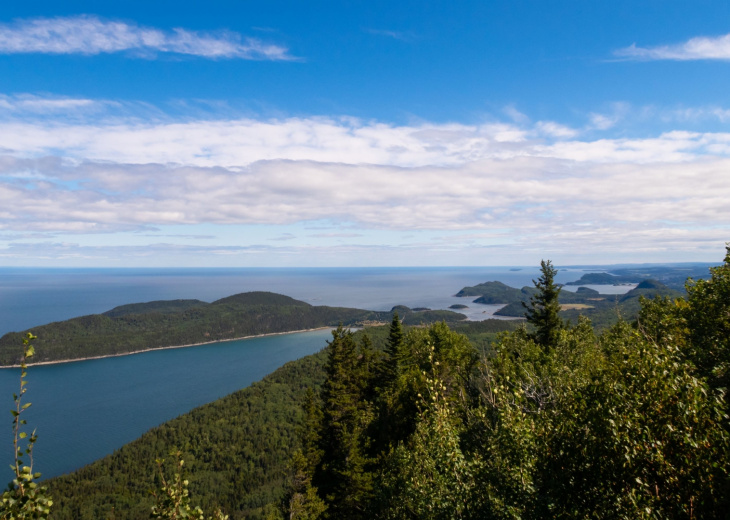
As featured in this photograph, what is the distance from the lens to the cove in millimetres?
112125

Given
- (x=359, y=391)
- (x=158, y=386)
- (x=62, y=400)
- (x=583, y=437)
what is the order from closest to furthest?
(x=583, y=437), (x=359, y=391), (x=62, y=400), (x=158, y=386)

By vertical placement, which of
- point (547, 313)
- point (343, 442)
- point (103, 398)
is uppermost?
point (547, 313)

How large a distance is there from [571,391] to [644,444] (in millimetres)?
2706

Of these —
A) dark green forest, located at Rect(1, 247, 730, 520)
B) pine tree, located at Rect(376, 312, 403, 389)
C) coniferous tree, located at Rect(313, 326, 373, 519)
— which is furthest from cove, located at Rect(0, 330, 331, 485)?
dark green forest, located at Rect(1, 247, 730, 520)

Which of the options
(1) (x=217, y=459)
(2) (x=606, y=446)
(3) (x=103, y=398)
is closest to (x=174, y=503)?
(2) (x=606, y=446)

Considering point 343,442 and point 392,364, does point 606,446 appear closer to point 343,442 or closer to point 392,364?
point 343,442

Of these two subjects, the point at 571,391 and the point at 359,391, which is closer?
the point at 571,391

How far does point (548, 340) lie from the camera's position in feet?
133

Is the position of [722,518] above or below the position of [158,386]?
above

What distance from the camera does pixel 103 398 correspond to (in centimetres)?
14488

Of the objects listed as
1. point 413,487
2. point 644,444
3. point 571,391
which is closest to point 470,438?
point 413,487

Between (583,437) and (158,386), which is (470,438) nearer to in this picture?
(583,437)

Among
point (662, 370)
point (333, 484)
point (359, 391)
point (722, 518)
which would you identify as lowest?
point (333, 484)

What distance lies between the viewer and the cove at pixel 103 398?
112 meters
